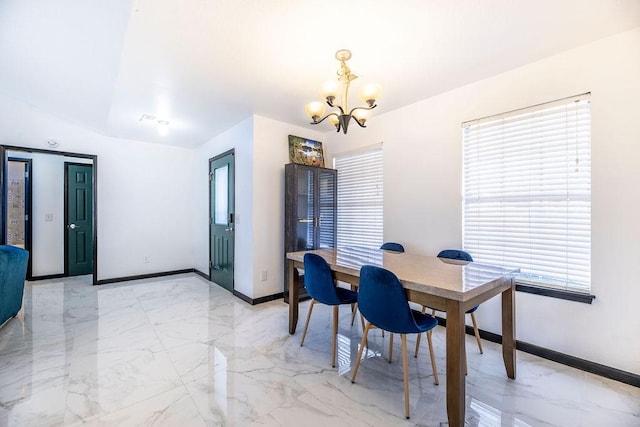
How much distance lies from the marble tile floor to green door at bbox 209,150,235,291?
1.27 meters

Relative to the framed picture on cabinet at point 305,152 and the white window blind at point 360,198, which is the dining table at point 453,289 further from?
the framed picture on cabinet at point 305,152

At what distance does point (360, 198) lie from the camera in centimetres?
400

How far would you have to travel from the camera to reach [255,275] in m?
3.67

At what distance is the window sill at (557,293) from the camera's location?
2.13 meters

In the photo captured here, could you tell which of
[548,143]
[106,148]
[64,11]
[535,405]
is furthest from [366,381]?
[106,148]

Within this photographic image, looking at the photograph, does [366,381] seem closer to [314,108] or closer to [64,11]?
[314,108]

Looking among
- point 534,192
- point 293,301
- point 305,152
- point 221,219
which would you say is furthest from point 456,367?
point 221,219

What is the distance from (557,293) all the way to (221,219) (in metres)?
4.27

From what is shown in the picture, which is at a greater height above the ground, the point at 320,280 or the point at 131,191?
Answer: the point at 131,191

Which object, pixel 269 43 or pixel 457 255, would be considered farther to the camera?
pixel 457 255

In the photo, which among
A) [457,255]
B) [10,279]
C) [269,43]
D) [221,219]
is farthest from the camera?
[221,219]

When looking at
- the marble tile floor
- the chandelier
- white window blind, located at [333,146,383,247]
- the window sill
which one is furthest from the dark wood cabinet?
the window sill

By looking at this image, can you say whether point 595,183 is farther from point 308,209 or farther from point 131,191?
point 131,191

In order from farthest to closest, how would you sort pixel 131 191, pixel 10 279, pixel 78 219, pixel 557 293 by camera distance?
1. pixel 78 219
2. pixel 131 191
3. pixel 10 279
4. pixel 557 293
